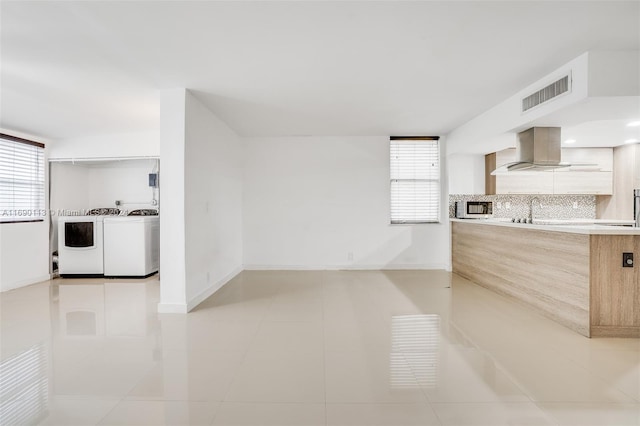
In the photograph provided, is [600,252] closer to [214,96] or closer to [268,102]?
[268,102]

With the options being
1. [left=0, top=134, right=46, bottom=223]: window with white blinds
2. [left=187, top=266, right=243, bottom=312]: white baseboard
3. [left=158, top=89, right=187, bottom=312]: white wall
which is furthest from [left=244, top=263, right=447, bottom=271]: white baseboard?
[left=0, top=134, right=46, bottom=223]: window with white blinds

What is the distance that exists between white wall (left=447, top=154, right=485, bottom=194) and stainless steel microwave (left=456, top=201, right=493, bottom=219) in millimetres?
281

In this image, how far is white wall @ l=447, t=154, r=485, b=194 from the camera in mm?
6160

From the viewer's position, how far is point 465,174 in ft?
20.3

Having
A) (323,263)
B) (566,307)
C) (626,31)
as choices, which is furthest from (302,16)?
(323,263)

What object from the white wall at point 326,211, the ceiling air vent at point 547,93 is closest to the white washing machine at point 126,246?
the white wall at point 326,211

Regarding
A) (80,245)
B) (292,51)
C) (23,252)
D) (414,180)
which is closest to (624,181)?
(414,180)

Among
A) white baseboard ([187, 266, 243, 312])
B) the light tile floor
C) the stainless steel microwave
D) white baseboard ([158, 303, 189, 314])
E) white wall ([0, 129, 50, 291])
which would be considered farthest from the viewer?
the stainless steel microwave

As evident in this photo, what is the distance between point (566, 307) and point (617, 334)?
41 centimetres

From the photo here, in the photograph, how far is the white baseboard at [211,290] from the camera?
3893 millimetres

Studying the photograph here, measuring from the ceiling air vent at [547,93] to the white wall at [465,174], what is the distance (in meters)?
2.43

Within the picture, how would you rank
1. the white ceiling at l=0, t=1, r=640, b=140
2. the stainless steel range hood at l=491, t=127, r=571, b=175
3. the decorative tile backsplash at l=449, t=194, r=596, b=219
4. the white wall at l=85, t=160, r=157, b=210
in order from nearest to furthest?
the white ceiling at l=0, t=1, r=640, b=140 → the stainless steel range hood at l=491, t=127, r=571, b=175 → the decorative tile backsplash at l=449, t=194, r=596, b=219 → the white wall at l=85, t=160, r=157, b=210

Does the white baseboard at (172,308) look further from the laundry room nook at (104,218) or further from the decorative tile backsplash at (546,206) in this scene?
the decorative tile backsplash at (546,206)

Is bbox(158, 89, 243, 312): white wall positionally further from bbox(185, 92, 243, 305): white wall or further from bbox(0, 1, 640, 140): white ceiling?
bbox(0, 1, 640, 140): white ceiling
